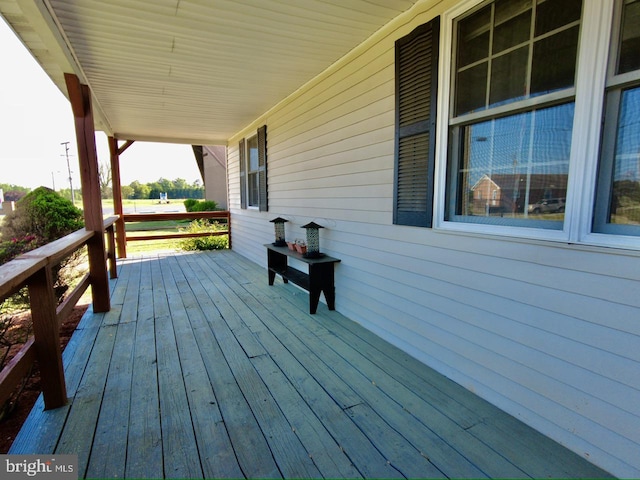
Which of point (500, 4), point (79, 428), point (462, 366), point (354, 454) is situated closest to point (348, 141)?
point (500, 4)

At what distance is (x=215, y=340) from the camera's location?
278cm

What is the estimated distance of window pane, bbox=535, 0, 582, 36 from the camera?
4.85 ft

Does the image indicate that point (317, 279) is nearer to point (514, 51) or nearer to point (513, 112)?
point (513, 112)

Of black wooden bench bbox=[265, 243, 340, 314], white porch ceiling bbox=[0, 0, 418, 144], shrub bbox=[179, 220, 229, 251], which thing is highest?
white porch ceiling bbox=[0, 0, 418, 144]

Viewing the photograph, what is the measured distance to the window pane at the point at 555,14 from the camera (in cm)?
148

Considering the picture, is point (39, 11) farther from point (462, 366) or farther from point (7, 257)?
point (462, 366)

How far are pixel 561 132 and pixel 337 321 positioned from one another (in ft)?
7.50

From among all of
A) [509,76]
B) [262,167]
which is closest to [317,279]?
[509,76]

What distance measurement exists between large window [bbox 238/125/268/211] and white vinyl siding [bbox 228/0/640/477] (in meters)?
1.57

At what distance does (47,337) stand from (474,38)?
2.98 m

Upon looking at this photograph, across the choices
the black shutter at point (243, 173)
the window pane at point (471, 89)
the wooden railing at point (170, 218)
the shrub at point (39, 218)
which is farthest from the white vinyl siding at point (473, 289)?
the wooden railing at point (170, 218)

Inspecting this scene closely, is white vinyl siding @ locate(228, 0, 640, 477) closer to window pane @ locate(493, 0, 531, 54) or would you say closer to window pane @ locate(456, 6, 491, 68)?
window pane @ locate(456, 6, 491, 68)

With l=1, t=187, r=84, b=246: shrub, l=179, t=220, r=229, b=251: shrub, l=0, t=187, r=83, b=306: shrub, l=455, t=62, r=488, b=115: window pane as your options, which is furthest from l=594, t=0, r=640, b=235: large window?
l=179, t=220, r=229, b=251: shrub

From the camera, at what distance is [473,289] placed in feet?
6.48
